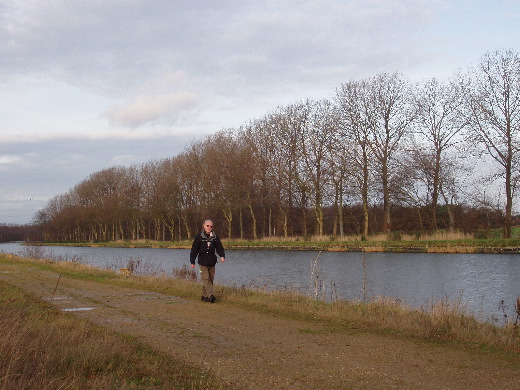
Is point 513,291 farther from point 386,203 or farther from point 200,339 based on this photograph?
point 386,203

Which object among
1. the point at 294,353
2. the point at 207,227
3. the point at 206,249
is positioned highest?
the point at 207,227

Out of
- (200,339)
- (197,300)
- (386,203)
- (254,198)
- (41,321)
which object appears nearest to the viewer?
(200,339)

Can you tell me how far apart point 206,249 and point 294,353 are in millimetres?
4863

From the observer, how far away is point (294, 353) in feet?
21.3

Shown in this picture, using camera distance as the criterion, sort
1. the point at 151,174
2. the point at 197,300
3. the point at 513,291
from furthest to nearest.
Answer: the point at 151,174 → the point at 513,291 → the point at 197,300

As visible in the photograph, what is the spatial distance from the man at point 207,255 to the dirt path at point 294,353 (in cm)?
94

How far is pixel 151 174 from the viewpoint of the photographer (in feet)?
225

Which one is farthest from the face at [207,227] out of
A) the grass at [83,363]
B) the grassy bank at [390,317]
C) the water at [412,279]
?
the grass at [83,363]

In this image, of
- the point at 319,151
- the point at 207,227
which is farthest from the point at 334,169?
the point at 207,227

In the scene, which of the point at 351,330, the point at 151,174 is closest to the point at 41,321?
the point at 351,330

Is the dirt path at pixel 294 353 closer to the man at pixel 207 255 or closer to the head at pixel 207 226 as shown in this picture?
the man at pixel 207 255

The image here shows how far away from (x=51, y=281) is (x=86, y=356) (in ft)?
37.6

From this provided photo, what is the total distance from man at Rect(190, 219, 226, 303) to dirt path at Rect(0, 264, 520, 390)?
3.07 feet

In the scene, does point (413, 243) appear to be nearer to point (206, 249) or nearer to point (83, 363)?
point (206, 249)
